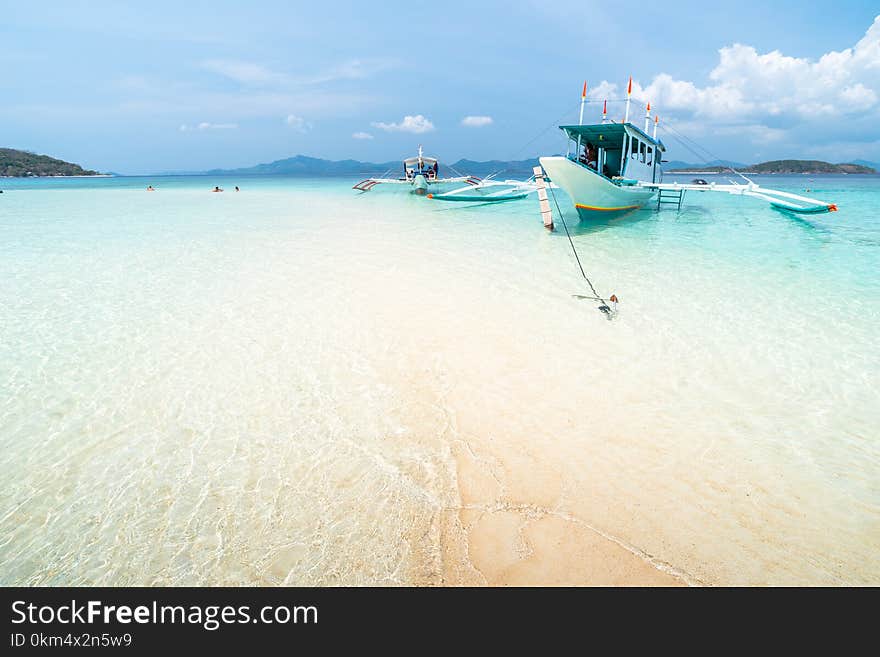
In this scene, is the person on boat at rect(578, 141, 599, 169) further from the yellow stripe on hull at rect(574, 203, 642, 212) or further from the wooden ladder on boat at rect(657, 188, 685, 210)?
the wooden ladder on boat at rect(657, 188, 685, 210)

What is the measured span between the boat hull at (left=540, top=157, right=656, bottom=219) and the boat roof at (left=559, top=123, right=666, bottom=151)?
1804 mm

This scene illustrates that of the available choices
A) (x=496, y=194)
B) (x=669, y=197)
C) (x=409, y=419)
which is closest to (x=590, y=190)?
(x=496, y=194)

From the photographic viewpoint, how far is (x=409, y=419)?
3973mm

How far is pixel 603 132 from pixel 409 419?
50.1ft

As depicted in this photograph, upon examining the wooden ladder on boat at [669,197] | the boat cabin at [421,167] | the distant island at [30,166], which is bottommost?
the wooden ladder on boat at [669,197]

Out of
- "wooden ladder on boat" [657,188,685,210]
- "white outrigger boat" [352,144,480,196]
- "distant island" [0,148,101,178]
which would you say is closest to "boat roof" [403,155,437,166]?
"white outrigger boat" [352,144,480,196]

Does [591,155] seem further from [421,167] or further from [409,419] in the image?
[421,167]

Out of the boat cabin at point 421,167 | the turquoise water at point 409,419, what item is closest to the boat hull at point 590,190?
the turquoise water at point 409,419

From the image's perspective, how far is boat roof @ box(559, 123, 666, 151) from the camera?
1479cm

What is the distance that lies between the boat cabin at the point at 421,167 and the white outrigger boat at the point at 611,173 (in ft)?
54.6

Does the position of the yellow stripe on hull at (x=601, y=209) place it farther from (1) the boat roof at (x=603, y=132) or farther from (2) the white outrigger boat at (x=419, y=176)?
(2) the white outrigger boat at (x=419, y=176)

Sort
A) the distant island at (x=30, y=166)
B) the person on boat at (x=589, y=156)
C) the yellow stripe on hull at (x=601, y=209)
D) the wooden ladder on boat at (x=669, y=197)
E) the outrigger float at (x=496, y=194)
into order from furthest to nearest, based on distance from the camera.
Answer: the distant island at (x=30, y=166), the wooden ladder on boat at (x=669, y=197), the outrigger float at (x=496, y=194), the person on boat at (x=589, y=156), the yellow stripe on hull at (x=601, y=209)

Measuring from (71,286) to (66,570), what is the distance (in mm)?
7949

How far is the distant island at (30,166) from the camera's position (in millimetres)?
99694
